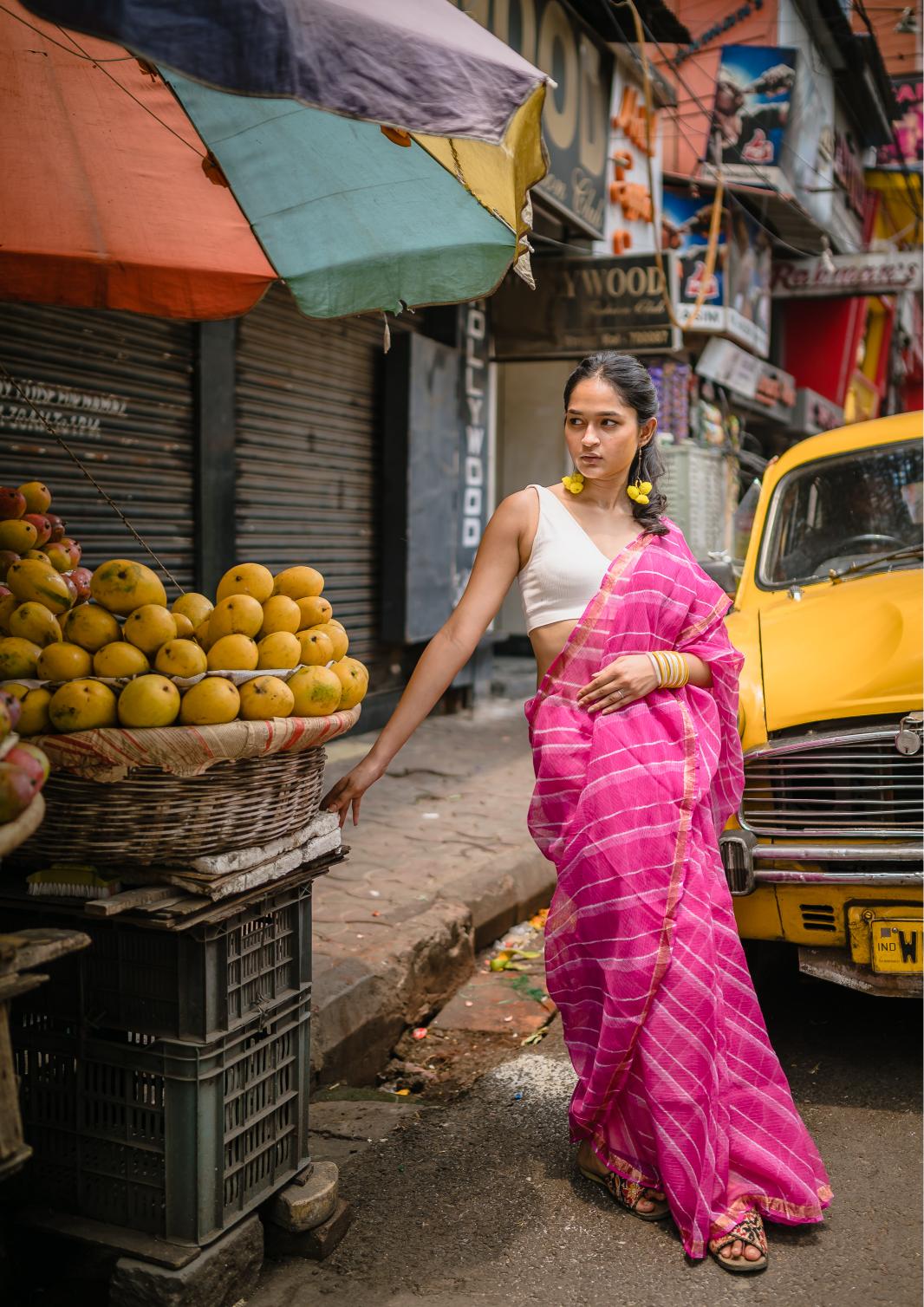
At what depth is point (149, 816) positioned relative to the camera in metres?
2.10

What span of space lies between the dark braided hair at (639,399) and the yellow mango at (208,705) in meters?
1.16

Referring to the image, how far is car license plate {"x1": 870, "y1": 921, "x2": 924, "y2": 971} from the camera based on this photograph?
10.6 feet

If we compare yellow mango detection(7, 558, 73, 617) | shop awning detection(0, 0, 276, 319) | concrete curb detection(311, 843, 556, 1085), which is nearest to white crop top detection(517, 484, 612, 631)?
yellow mango detection(7, 558, 73, 617)

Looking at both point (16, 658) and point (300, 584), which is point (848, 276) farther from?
point (16, 658)

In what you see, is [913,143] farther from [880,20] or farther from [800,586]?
[800,586]

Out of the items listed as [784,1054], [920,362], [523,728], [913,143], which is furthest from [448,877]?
[920,362]

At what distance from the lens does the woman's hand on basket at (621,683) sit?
2715mm

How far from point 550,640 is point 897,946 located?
1378 millimetres

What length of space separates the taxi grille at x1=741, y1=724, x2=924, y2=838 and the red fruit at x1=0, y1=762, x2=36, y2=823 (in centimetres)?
232

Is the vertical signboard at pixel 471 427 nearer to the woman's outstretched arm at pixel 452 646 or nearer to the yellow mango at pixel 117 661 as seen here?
the woman's outstretched arm at pixel 452 646

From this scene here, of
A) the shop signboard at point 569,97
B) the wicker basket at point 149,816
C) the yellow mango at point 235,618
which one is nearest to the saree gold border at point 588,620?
the yellow mango at point 235,618

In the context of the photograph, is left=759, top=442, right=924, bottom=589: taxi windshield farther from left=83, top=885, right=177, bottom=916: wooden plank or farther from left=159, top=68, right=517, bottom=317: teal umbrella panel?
left=83, top=885, right=177, bottom=916: wooden plank

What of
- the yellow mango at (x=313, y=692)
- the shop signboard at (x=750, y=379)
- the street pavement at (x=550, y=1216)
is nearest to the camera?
the yellow mango at (x=313, y=692)

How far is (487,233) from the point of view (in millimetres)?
2830
